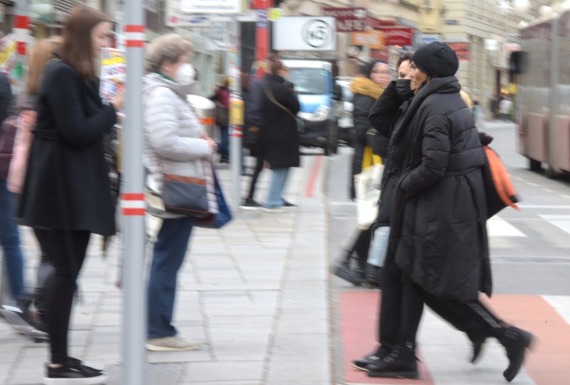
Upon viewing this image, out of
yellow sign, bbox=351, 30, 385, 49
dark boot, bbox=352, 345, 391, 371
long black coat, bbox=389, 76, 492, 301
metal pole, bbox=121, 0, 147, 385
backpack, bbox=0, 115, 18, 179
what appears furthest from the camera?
yellow sign, bbox=351, 30, 385, 49

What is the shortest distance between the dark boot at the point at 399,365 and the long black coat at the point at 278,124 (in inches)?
314

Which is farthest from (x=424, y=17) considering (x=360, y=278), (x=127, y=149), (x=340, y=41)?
(x=127, y=149)

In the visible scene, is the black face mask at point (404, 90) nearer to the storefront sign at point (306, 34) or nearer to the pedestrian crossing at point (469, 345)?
the pedestrian crossing at point (469, 345)

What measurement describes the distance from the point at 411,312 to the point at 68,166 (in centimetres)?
183

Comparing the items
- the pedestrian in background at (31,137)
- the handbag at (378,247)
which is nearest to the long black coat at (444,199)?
the pedestrian in background at (31,137)

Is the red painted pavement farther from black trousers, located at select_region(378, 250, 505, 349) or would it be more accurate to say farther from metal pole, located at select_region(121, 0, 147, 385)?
metal pole, located at select_region(121, 0, 147, 385)

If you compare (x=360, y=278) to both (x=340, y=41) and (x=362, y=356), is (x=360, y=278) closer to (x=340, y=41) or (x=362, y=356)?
(x=362, y=356)

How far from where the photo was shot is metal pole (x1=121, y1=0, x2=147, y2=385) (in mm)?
5098

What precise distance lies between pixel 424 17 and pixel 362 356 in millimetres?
60975

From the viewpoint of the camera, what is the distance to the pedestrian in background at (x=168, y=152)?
21.7ft

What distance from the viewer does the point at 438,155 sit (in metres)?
6.10

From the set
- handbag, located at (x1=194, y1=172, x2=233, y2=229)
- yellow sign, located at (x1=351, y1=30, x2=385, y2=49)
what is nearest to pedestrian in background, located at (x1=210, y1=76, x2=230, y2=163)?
handbag, located at (x1=194, y1=172, x2=233, y2=229)

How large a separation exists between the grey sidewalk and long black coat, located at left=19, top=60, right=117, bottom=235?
2.75 ft

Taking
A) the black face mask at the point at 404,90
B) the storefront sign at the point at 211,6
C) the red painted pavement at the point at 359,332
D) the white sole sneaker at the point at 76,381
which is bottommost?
the red painted pavement at the point at 359,332
